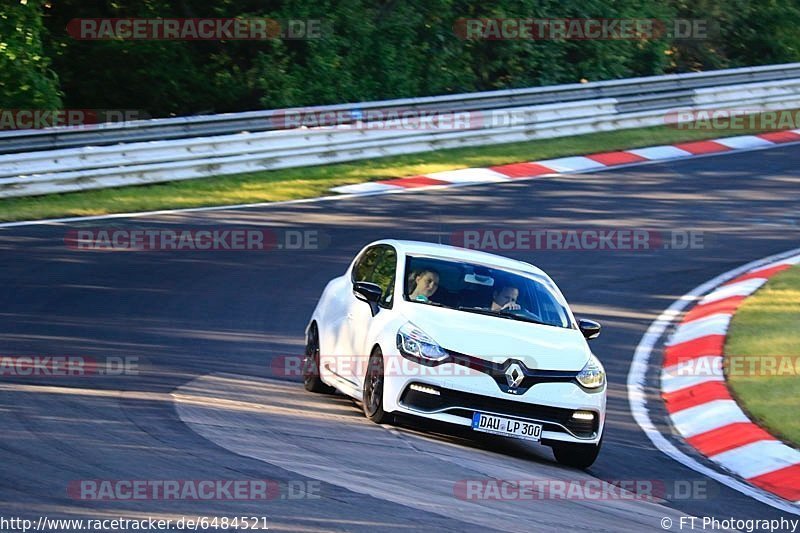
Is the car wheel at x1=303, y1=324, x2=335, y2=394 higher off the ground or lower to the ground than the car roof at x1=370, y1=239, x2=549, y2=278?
lower

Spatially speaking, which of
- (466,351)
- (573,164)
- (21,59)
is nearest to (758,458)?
(466,351)

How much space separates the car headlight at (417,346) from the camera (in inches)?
352

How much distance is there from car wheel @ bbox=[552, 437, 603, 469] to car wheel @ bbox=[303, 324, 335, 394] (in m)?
2.41

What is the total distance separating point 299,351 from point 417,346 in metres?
3.33

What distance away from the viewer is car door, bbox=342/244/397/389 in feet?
31.8

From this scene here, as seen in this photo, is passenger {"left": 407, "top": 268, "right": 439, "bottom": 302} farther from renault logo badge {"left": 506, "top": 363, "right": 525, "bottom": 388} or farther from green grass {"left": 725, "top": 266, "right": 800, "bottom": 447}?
green grass {"left": 725, "top": 266, "right": 800, "bottom": 447}

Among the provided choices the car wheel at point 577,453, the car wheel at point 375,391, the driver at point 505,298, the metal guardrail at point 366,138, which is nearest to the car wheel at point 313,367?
the car wheel at point 375,391

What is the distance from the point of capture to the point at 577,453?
Result: 8.95 metres

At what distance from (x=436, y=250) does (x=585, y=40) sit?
21.1 metres

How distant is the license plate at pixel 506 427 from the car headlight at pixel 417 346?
52 centimetres

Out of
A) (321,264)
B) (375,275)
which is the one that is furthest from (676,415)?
(321,264)

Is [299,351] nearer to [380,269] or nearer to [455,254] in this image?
[380,269]

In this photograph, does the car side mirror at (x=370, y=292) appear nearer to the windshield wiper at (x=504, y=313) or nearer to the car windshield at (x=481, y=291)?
the car windshield at (x=481, y=291)

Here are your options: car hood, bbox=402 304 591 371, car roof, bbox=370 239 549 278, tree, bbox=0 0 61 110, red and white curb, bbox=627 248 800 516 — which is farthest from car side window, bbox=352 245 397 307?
tree, bbox=0 0 61 110
